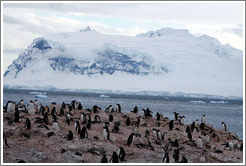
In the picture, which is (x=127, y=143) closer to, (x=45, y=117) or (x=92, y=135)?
(x=92, y=135)

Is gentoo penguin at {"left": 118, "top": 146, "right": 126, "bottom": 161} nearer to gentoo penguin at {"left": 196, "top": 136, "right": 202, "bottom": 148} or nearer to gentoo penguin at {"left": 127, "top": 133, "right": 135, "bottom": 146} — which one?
gentoo penguin at {"left": 127, "top": 133, "right": 135, "bottom": 146}

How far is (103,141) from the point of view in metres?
18.8

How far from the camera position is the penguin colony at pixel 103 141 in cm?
1700

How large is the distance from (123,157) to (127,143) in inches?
85.0

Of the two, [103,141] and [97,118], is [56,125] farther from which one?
[97,118]

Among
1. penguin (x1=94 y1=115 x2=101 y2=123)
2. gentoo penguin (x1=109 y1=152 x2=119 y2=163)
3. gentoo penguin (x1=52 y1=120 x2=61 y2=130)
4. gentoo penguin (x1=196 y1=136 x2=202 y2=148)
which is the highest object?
penguin (x1=94 y1=115 x2=101 y2=123)

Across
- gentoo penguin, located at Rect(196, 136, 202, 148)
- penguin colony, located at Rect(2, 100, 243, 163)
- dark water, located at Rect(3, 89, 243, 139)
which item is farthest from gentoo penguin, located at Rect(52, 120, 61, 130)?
dark water, located at Rect(3, 89, 243, 139)

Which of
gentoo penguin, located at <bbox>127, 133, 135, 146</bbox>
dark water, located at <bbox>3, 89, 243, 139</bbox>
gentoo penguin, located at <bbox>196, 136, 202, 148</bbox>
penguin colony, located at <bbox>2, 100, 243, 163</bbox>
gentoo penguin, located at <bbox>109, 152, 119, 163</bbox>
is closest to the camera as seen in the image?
gentoo penguin, located at <bbox>109, 152, 119, 163</bbox>

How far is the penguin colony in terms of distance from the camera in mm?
17000

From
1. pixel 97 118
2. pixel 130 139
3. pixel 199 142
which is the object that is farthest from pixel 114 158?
pixel 97 118

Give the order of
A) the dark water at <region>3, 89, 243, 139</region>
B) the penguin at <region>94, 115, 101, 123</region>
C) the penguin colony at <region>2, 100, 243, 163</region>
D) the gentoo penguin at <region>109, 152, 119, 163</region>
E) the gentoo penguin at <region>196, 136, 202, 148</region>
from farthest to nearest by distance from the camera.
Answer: the dark water at <region>3, 89, 243, 139</region>
the penguin at <region>94, 115, 101, 123</region>
the gentoo penguin at <region>196, 136, 202, 148</region>
the penguin colony at <region>2, 100, 243, 163</region>
the gentoo penguin at <region>109, 152, 119, 163</region>

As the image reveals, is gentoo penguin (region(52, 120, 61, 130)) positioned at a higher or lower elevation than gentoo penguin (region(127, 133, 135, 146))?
higher

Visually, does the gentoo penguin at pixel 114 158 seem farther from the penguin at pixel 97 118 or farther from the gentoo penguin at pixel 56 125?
the penguin at pixel 97 118

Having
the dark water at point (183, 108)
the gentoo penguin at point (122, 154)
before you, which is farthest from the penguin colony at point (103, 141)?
the dark water at point (183, 108)
